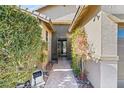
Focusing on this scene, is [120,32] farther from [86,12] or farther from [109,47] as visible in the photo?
[86,12]

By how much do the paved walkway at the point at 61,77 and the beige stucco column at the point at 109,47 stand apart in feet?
7.61

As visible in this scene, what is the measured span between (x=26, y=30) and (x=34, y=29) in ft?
2.49

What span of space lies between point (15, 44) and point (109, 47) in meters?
3.58

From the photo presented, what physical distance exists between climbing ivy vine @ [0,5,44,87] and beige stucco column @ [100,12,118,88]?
2.91 m

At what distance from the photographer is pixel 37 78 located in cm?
1001

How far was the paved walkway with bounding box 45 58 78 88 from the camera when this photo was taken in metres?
10.3

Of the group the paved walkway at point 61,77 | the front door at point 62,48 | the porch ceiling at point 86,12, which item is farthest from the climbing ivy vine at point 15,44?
the front door at point 62,48

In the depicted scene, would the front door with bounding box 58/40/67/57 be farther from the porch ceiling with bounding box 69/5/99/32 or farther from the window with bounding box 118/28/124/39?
the window with bounding box 118/28/124/39

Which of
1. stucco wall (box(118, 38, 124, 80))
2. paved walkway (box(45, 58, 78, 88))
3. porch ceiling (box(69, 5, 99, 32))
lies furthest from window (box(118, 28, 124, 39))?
paved walkway (box(45, 58, 78, 88))

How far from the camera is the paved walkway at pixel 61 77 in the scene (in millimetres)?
10320

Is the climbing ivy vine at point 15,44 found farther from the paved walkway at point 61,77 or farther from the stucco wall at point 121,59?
the stucco wall at point 121,59

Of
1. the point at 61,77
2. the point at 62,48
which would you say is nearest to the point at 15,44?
the point at 61,77
